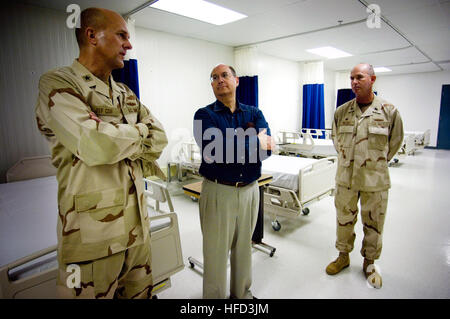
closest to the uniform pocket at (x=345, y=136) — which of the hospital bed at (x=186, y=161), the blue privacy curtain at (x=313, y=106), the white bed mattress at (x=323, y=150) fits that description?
the hospital bed at (x=186, y=161)

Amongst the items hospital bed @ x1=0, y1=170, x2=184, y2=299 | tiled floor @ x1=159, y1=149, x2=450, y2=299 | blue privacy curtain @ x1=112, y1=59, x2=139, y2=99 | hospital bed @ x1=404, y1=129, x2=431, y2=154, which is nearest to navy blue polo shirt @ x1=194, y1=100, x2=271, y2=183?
hospital bed @ x1=0, y1=170, x2=184, y2=299

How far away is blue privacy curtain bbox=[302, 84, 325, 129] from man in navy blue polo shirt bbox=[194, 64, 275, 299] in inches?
262

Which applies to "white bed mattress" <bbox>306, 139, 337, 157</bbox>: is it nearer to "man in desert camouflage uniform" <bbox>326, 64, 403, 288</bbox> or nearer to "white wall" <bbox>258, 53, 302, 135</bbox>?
"white wall" <bbox>258, 53, 302, 135</bbox>

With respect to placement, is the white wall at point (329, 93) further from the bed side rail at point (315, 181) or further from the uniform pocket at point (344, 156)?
the uniform pocket at point (344, 156)

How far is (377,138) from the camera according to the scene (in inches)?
82.0

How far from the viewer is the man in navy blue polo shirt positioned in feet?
5.18

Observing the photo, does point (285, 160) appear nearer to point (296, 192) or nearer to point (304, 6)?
point (296, 192)

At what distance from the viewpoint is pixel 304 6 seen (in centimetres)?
371

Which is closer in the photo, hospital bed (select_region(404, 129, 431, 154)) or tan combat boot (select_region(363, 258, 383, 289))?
tan combat boot (select_region(363, 258, 383, 289))

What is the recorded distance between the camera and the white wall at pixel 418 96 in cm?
956

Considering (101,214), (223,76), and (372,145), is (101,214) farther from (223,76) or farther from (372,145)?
(372,145)

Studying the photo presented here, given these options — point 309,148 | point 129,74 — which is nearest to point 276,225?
point 309,148
